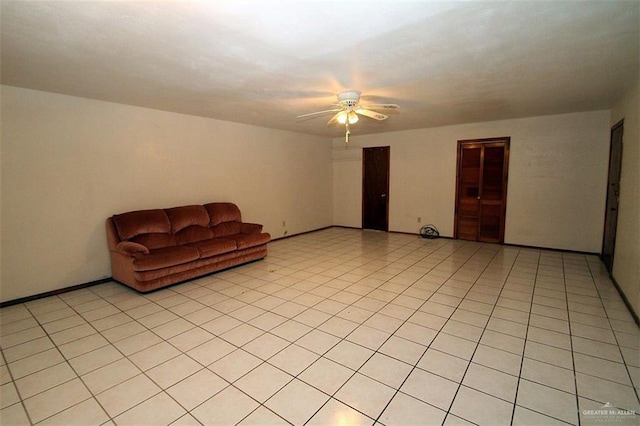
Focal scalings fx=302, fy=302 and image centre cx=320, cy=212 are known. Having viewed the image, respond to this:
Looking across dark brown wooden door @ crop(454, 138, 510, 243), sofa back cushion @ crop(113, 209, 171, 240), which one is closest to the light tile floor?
sofa back cushion @ crop(113, 209, 171, 240)

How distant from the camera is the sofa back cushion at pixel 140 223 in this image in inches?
154

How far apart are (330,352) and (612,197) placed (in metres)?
4.97

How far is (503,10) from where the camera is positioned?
185 cm

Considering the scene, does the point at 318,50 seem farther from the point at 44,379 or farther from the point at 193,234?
the point at 193,234

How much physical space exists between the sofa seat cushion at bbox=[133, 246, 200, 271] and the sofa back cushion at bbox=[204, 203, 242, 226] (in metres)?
0.98

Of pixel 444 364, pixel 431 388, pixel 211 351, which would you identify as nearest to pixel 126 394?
pixel 211 351

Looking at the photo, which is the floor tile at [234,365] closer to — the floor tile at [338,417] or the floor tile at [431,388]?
the floor tile at [338,417]

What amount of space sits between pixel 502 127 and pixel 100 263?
276 inches

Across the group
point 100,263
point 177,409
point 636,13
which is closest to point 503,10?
point 636,13

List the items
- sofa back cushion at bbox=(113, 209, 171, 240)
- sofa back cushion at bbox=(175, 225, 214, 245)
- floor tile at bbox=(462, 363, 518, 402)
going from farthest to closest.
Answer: sofa back cushion at bbox=(175, 225, 214, 245) < sofa back cushion at bbox=(113, 209, 171, 240) < floor tile at bbox=(462, 363, 518, 402)

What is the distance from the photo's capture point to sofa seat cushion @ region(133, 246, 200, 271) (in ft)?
11.6

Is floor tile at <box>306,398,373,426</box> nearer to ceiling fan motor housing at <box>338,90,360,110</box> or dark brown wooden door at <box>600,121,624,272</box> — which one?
ceiling fan motor housing at <box>338,90,360,110</box>

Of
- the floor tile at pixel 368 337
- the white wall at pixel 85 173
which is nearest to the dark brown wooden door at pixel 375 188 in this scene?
the white wall at pixel 85 173

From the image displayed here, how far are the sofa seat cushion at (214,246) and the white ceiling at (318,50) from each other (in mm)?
1934
